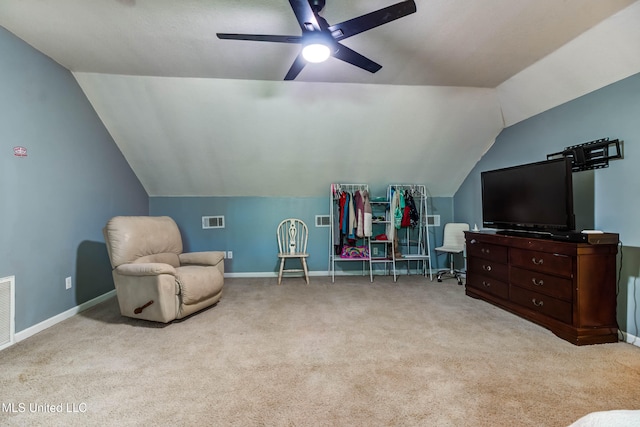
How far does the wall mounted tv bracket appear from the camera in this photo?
2.42 metres

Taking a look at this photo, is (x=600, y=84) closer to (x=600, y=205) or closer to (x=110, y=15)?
(x=600, y=205)

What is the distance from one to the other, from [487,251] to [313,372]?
2.41 meters

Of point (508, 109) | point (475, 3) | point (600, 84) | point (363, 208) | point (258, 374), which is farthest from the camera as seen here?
point (363, 208)

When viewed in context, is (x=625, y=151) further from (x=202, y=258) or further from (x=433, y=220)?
(x=202, y=258)

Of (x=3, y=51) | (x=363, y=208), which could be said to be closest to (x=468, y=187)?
(x=363, y=208)

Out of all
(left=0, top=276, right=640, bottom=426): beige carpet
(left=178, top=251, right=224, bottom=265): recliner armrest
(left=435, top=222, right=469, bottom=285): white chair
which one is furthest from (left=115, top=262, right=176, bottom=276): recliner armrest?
(left=435, top=222, right=469, bottom=285): white chair

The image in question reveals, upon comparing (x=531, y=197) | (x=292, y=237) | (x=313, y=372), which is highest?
(x=531, y=197)

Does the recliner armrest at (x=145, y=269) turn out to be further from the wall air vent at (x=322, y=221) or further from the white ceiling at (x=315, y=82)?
the wall air vent at (x=322, y=221)

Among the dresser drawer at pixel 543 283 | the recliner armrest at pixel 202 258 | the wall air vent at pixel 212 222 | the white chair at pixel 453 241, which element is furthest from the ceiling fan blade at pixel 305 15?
the white chair at pixel 453 241

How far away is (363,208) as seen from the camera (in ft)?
13.9

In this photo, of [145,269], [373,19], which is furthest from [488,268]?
[145,269]

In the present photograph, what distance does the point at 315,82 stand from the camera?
3.26 metres

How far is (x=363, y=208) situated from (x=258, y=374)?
281 cm

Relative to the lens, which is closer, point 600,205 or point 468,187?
point 600,205
